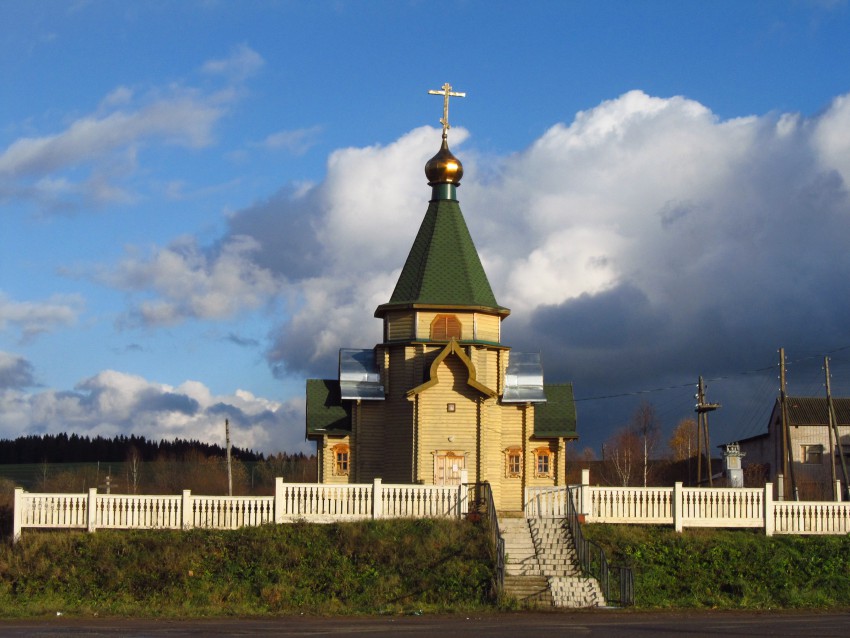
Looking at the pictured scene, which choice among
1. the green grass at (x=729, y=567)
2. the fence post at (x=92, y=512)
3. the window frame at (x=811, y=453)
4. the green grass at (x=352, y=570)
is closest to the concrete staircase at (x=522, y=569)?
the green grass at (x=352, y=570)

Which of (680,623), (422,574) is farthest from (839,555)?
(422,574)

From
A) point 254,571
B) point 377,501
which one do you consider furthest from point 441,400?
point 254,571

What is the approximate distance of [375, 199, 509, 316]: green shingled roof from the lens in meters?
32.8

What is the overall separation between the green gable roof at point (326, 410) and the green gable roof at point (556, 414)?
537 centimetres

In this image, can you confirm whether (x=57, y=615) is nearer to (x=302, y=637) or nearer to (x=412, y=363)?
(x=302, y=637)

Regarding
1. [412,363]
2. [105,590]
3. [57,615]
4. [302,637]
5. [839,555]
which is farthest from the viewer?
[412,363]

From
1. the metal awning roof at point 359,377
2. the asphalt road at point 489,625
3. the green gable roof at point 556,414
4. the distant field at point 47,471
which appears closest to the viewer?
the asphalt road at point 489,625

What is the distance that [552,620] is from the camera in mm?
20750

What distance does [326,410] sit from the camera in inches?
1299

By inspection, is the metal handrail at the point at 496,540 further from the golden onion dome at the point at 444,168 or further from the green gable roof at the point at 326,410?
the golden onion dome at the point at 444,168

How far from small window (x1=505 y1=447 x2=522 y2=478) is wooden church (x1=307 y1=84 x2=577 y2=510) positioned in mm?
28

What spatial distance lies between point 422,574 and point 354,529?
2.42 metres

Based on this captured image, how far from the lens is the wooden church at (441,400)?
3164 cm

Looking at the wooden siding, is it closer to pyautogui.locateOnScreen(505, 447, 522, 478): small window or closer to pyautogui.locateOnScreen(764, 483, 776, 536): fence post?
pyautogui.locateOnScreen(505, 447, 522, 478): small window
